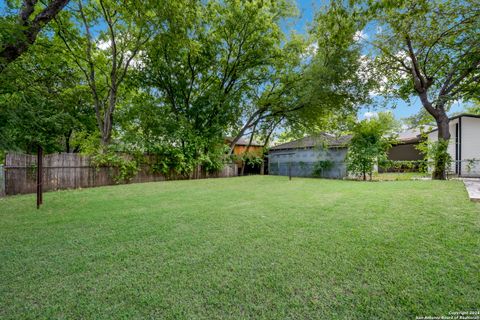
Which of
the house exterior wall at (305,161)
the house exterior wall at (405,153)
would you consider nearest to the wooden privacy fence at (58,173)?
the house exterior wall at (305,161)

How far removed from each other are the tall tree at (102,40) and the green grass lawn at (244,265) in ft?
24.4

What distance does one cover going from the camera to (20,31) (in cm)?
274

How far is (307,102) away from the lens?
10.2 metres

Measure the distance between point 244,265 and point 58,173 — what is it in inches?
313

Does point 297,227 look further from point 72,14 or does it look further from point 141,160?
point 72,14

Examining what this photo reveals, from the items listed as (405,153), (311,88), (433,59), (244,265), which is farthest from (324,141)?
(244,265)

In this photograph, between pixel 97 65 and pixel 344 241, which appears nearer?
pixel 344 241

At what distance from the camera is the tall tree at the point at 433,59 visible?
579 centimetres

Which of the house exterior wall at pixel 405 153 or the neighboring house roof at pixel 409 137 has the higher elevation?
the neighboring house roof at pixel 409 137

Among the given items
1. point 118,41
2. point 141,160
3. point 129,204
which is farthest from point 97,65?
point 129,204

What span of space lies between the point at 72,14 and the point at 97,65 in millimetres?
1902

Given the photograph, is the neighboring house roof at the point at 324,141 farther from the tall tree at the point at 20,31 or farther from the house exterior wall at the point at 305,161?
the tall tree at the point at 20,31

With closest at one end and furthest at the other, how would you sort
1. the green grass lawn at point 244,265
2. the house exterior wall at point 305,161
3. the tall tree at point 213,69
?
the green grass lawn at point 244,265, the tall tree at point 213,69, the house exterior wall at point 305,161

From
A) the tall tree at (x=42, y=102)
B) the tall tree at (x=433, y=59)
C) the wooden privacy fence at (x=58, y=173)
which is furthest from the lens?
the wooden privacy fence at (x=58, y=173)
